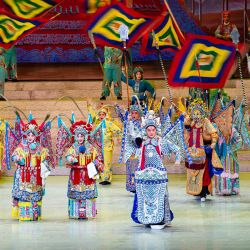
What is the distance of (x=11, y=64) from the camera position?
27781 millimetres

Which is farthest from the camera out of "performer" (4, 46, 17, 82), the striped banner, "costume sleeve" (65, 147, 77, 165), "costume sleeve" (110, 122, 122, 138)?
"performer" (4, 46, 17, 82)

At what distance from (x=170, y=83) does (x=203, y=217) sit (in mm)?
1954

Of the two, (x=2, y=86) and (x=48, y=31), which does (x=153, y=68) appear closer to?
(x=48, y=31)

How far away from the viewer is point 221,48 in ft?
58.6

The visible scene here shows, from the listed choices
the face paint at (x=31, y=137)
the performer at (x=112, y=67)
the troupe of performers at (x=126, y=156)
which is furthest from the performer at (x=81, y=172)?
the performer at (x=112, y=67)

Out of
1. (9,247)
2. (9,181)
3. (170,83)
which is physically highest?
(170,83)

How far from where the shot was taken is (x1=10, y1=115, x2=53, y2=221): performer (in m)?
15.9

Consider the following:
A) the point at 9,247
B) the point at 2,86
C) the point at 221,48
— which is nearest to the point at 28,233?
the point at 9,247

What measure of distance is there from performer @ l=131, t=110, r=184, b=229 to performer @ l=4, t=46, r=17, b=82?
12624mm

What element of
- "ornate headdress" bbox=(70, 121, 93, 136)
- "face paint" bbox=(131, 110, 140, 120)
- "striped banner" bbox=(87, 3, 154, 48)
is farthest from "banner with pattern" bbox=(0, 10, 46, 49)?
"ornate headdress" bbox=(70, 121, 93, 136)

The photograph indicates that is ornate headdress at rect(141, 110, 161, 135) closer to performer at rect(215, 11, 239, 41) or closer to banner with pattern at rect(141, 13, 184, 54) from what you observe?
banner with pattern at rect(141, 13, 184, 54)

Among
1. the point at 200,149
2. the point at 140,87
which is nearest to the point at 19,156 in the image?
the point at 200,149

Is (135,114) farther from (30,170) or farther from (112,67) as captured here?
(112,67)

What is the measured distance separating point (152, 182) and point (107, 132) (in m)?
6.56
